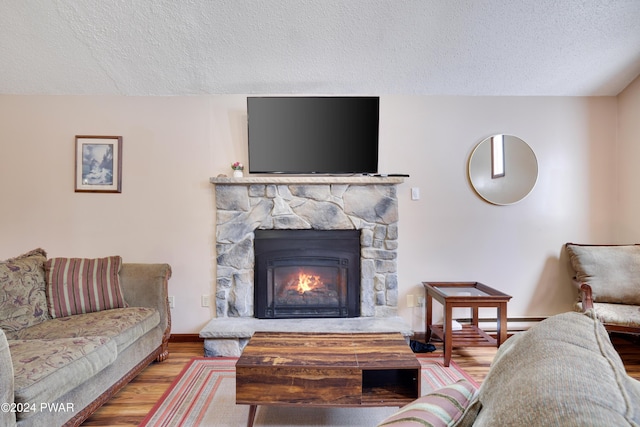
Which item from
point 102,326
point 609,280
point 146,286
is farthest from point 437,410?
point 609,280

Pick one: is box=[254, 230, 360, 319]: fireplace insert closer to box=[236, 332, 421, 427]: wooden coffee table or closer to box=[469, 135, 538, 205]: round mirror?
box=[236, 332, 421, 427]: wooden coffee table

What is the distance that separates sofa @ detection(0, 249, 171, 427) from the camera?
4.82 feet

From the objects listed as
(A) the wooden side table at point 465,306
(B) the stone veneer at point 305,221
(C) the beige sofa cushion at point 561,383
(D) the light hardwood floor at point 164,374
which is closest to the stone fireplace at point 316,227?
(B) the stone veneer at point 305,221

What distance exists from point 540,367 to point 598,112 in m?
3.74

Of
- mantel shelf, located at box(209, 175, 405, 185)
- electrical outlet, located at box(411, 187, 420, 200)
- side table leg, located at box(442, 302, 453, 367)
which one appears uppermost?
mantel shelf, located at box(209, 175, 405, 185)

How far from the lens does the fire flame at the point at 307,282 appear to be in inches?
121

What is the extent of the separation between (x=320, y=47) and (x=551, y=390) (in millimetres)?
2715

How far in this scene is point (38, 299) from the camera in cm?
225

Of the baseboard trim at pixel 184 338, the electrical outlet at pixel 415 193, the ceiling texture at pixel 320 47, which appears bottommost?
the baseboard trim at pixel 184 338

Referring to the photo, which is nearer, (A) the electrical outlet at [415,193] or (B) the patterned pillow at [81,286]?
(B) the patterned pillow at [81,286]

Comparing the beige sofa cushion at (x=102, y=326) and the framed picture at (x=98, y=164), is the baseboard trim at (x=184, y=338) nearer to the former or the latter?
the beige sofa cushion at (x=102, y=326)

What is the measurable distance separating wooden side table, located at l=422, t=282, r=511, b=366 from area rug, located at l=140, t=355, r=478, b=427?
11.8 inches

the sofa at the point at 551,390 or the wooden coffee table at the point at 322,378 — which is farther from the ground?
the sofa at the point at 551,390

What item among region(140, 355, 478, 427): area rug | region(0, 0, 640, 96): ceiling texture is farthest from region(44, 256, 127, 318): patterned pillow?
region(0, 0, 640, 96): ceiling texture
